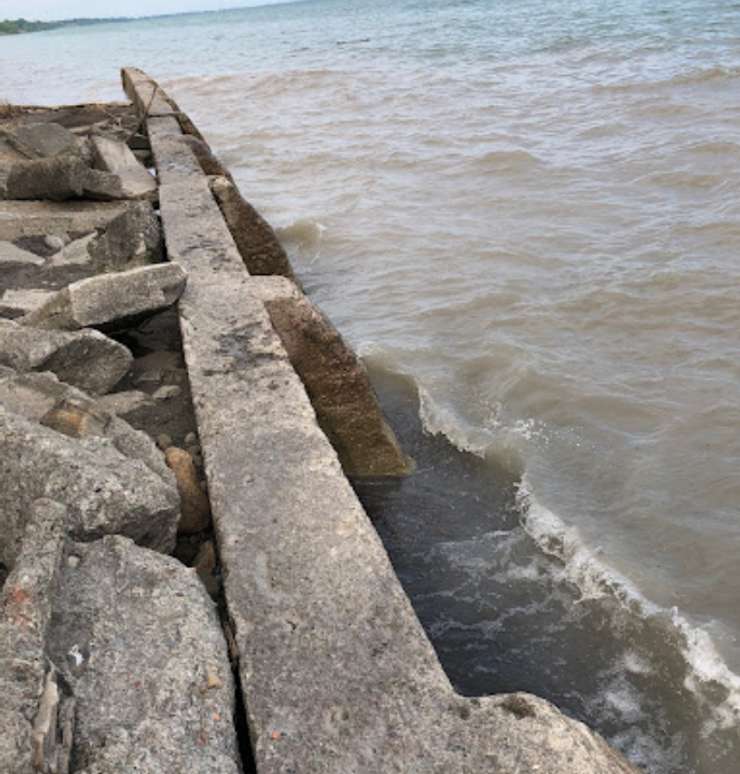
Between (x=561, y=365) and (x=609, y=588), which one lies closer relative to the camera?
(x=609, y=588)

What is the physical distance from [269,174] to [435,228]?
462cm

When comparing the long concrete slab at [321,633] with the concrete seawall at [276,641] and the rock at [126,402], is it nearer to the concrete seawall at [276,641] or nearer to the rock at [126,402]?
the concrete seawall at [276,641]

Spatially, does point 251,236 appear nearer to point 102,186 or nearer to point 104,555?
point 102,186

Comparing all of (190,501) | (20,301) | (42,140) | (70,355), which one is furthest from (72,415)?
(42,140)

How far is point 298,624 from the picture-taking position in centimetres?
214

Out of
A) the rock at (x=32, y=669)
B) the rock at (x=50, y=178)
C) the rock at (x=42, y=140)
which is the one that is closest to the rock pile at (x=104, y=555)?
the rock at (x=32, y=669)

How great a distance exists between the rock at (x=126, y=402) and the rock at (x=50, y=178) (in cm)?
326

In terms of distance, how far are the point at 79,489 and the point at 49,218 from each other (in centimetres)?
440

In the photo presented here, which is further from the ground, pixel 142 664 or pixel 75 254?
pixel 75 254

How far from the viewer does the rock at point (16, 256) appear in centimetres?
532

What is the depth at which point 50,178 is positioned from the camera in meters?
6.21

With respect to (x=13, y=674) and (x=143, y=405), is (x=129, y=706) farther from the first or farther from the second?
(x=143, y=405)

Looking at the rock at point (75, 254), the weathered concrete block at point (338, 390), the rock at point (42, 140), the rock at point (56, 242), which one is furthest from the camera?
the rock at point (42, 140)

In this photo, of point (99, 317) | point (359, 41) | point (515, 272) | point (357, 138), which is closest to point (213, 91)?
point (357, 138)
